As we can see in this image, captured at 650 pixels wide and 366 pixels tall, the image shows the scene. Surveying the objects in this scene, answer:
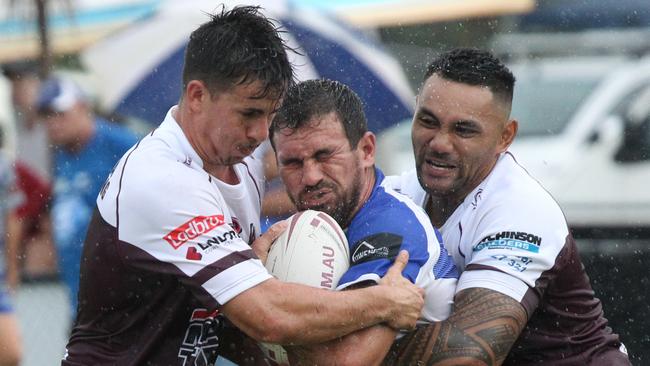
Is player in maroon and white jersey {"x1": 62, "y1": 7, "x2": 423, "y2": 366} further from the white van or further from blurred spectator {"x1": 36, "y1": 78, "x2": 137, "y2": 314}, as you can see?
the white van

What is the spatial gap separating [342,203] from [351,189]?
7 centimetres

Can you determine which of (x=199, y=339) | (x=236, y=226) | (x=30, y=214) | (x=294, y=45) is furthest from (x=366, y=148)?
(x=30, y=214)

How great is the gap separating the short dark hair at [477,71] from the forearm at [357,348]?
1.27 m

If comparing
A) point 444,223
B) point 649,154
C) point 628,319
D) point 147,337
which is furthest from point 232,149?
point 649,154

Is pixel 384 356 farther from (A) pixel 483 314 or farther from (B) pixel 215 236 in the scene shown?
(B) pixel 215 236

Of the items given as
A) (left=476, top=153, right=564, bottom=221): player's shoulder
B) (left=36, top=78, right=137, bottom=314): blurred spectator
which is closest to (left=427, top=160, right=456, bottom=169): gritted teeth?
(left=476, top=153, right=564, bottom=221): player's shoulder

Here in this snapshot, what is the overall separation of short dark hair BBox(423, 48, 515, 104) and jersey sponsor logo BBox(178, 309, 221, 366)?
4.76 feet

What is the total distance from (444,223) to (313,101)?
837 mm

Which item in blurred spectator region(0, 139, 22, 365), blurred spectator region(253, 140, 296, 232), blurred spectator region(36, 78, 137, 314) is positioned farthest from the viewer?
blurred spectator region(36, 78, 137, 314)

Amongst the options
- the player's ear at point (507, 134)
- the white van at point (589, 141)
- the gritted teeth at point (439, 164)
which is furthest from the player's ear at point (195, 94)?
the white van at point (589, 141)

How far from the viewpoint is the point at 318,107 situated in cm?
504

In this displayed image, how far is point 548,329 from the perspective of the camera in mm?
5191

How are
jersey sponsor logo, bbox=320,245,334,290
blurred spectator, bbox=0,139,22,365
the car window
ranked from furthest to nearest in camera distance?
1. the car window
2. blurred spectator, bbox=0,139,22,365
3. jersey sponsor logo, bbox=320,245,334,290

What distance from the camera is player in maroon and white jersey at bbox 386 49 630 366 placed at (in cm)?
484
